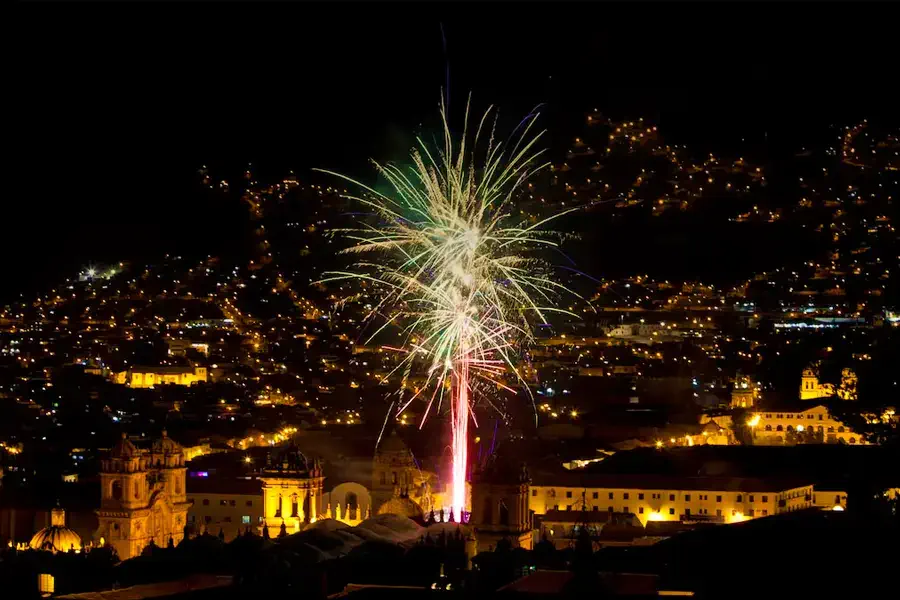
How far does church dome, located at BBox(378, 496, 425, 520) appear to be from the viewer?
107 ft

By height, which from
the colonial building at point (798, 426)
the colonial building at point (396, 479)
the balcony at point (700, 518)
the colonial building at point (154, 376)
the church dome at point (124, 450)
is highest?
the colonial building at point (154, 376)

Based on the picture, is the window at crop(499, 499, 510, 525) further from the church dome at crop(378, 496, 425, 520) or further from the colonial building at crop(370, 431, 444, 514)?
the colonial building at crop(370, 431, 444, 514)

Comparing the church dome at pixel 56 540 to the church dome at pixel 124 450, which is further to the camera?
the church dome at pixel 124 450

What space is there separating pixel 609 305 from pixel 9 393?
28.6 meters

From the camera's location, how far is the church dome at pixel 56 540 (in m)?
30.8

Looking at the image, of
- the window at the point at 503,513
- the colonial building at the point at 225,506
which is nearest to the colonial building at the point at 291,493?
the colonial building at the point at 225,506

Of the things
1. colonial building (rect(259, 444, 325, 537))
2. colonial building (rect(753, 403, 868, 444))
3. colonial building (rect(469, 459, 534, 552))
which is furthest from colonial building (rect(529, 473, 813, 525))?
colonial building (rect(753, 403, 868, 444))

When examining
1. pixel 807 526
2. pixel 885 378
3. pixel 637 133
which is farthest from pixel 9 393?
pixel 637 133

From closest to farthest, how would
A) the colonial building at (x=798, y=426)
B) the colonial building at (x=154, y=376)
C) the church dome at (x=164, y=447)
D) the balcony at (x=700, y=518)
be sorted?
the church dome at (x=164, y=447) → the balcony at (x=700, y=518) → the colonial building at (x=798, y=426) → the colonial building at (x=154, y=376)

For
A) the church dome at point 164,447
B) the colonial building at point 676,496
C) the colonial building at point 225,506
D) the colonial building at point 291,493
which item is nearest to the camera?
the colonial building at point 291,493

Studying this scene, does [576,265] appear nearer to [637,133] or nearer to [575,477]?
[637,133]

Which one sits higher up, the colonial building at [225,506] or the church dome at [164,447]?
the church dome at [164,447]

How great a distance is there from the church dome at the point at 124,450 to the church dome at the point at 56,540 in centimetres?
167

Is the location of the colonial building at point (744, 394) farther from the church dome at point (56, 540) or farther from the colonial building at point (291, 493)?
the church dome at point (56, 540)
